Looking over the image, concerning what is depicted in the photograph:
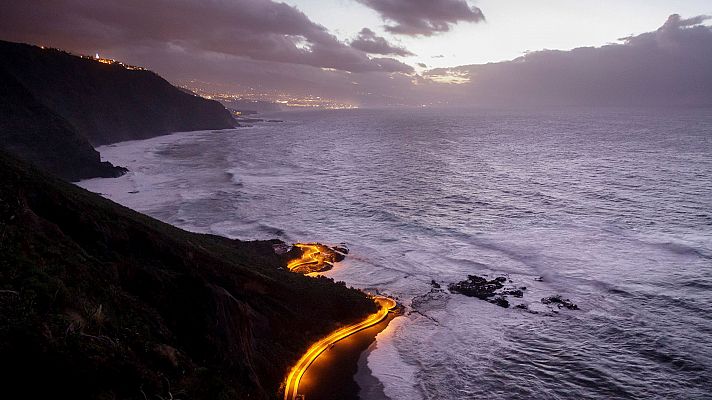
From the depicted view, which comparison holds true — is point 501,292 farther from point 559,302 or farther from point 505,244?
point 505,244

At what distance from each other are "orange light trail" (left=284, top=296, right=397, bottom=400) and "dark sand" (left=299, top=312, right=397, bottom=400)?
0.32 metres

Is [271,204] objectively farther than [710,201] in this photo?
Yes

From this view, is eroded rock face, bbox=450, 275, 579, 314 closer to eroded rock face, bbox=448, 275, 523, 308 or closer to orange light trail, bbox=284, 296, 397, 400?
eroded rock face, bbox=448, 275, 523, 308

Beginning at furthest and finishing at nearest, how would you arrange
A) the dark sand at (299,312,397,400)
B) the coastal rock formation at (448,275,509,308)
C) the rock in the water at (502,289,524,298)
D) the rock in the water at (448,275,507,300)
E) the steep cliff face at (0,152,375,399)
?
the rock in the water at (448,275,507,300) → the rock in the water at (502,289,524,298) → the coastal rock formation at (448,275,509,308) → the dark sand at (299,312,397,400) → the steep cliff face at (0,152,375,399)

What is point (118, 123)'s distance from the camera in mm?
157875

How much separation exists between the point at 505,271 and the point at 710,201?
4252cm

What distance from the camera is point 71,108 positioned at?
138 metres

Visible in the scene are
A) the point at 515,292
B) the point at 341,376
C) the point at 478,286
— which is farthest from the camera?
the point at 478,286

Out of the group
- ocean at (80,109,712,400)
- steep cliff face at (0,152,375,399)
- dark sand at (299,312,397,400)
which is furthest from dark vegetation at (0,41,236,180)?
dark sand at (299,312,397,400)

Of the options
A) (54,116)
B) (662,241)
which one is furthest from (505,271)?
(54,116)

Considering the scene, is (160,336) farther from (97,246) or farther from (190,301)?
(97,246)

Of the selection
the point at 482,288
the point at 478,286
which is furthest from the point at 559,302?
the point at 478,286

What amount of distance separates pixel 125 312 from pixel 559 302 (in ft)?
104

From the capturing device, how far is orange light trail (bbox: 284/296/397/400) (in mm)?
22812
